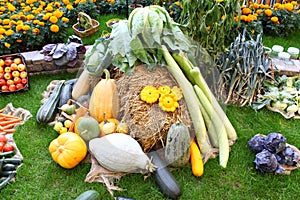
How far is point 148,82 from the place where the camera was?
318cm

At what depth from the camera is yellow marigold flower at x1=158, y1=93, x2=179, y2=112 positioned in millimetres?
3082

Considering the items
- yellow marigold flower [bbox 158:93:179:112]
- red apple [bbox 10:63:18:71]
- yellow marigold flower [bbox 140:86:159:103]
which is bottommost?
red apple [bbox 10:63:18:71]

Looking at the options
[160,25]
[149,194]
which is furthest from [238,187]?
[160,25]

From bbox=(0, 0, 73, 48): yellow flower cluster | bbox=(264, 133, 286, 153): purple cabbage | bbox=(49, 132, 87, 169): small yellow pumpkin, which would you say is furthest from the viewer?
bbox=(0, 0, 73, 48): yellow flower cluster

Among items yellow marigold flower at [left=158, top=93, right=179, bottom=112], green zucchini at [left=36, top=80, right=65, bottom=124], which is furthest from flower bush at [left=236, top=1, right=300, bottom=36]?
green zucchini at [left=36, top=80, right=65, bottom=124]

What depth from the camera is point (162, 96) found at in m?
3.11

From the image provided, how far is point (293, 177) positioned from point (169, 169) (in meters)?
1.18

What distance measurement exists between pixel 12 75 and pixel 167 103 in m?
2.21

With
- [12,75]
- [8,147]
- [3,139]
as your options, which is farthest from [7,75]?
[8,147]

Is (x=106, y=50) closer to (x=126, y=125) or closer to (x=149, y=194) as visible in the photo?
(x=126, y=125)

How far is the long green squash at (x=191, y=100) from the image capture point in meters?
3.21

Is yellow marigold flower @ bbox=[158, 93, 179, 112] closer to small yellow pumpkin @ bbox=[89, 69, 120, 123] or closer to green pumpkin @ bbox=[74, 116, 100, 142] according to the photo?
small yellow pumpkin @ bbox=[89, 69, 120, 123]

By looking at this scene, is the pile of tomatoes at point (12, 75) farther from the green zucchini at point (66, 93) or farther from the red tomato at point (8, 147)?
the red tomato at point (8, 147)

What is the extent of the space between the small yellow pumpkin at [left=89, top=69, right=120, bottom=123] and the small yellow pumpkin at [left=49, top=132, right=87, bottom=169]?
347mm
